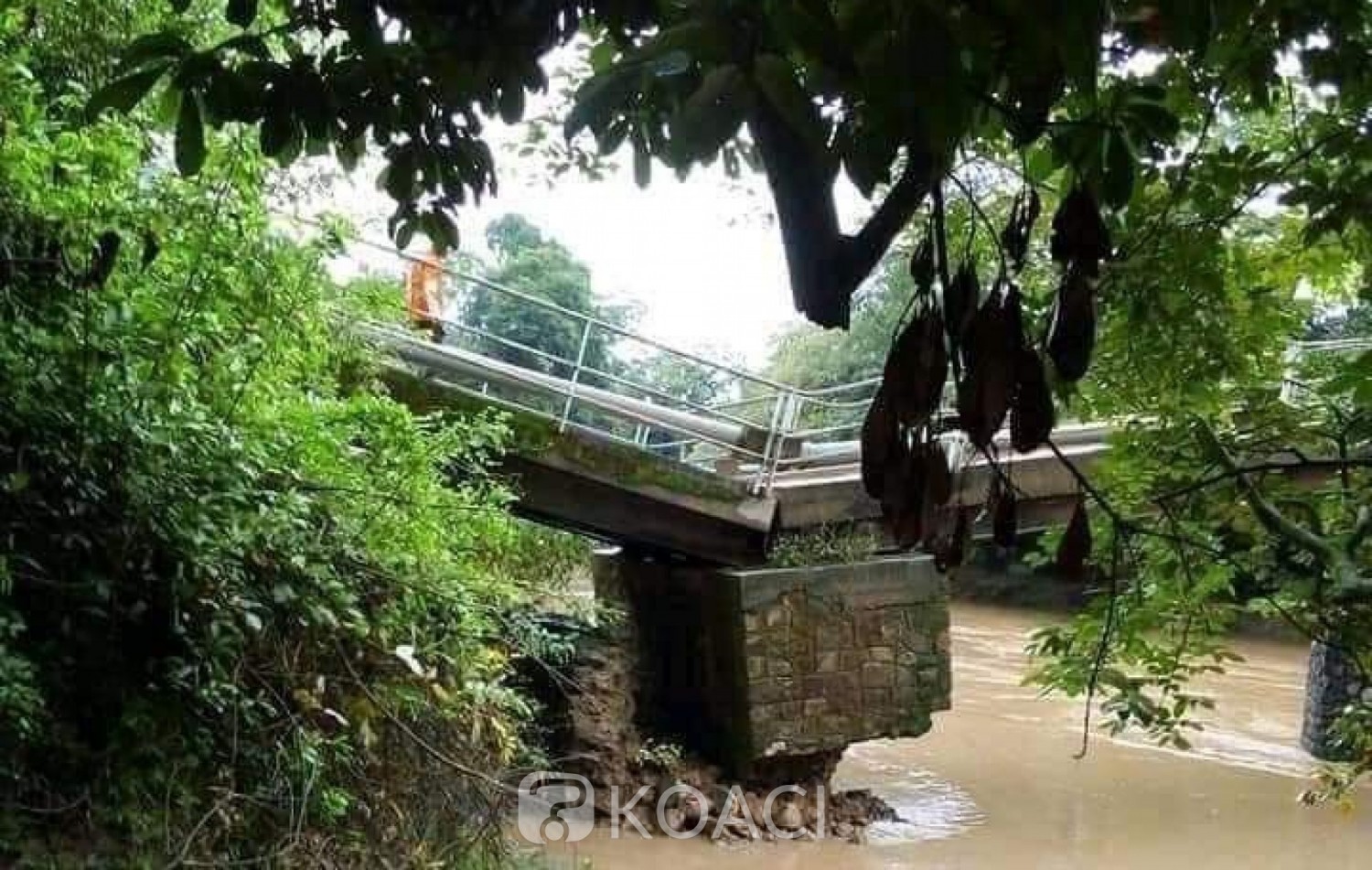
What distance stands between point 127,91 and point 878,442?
25.4 inches

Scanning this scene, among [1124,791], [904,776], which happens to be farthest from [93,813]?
[1124,791]

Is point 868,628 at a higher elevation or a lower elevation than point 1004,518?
lower

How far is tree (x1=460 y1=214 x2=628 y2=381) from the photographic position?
5.19 meters

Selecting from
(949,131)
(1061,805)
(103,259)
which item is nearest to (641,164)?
(949,131)

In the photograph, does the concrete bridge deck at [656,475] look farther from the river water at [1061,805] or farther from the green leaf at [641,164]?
the green leaf at [641,164]

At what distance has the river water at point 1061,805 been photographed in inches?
215

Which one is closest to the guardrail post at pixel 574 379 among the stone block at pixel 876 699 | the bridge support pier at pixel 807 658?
the bridge support pier at pixel 807 658

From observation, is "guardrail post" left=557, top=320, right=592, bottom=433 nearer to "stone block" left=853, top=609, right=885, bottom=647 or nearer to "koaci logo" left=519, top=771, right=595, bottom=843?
"koaci logo" left=519, top=771, right=595, bottom=843

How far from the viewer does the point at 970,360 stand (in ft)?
3.03

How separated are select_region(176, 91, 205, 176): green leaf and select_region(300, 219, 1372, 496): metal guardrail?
132 inches

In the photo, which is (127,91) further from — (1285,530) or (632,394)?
(632,394)

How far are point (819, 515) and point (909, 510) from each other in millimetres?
4823

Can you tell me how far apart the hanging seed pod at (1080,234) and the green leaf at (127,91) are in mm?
712

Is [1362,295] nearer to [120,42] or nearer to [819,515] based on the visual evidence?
[120,42]
